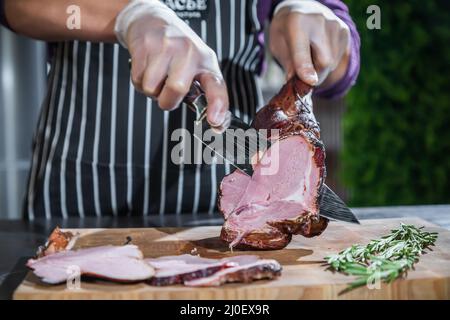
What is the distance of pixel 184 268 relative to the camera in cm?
161

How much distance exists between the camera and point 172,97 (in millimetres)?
1896

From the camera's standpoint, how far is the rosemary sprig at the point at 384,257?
5.13 feet

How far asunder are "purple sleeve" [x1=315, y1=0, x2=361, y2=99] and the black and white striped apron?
1.37 ft

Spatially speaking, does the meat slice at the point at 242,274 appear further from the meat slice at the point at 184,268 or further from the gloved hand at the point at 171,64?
the gloved hand at the point at 171,64

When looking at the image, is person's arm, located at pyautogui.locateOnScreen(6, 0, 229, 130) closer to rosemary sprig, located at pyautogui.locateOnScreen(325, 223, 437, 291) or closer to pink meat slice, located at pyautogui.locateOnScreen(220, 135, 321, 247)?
pink meat slice, located at pyautogui.locateOnScreen(220, 135, 321, 247)

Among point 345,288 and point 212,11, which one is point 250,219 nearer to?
point 345,288

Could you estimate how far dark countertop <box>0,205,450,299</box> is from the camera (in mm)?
2135

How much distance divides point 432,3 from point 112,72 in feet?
10.5

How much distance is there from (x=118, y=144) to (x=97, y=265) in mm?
1147

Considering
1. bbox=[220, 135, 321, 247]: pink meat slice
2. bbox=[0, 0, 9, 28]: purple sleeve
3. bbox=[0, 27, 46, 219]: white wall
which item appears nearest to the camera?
bbox=[220, 135, 321, 247]: pink meat slice

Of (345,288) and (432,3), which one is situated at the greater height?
(432,3)

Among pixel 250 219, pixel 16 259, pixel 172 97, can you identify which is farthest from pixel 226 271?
pixel 16 259

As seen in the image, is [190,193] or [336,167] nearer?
[190,193]

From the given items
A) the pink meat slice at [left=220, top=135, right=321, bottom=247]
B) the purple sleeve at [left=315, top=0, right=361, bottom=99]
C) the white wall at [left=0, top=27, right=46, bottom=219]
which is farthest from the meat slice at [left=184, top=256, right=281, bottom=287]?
the white wall at [left=0, top=27, right=46, bottom=219]
